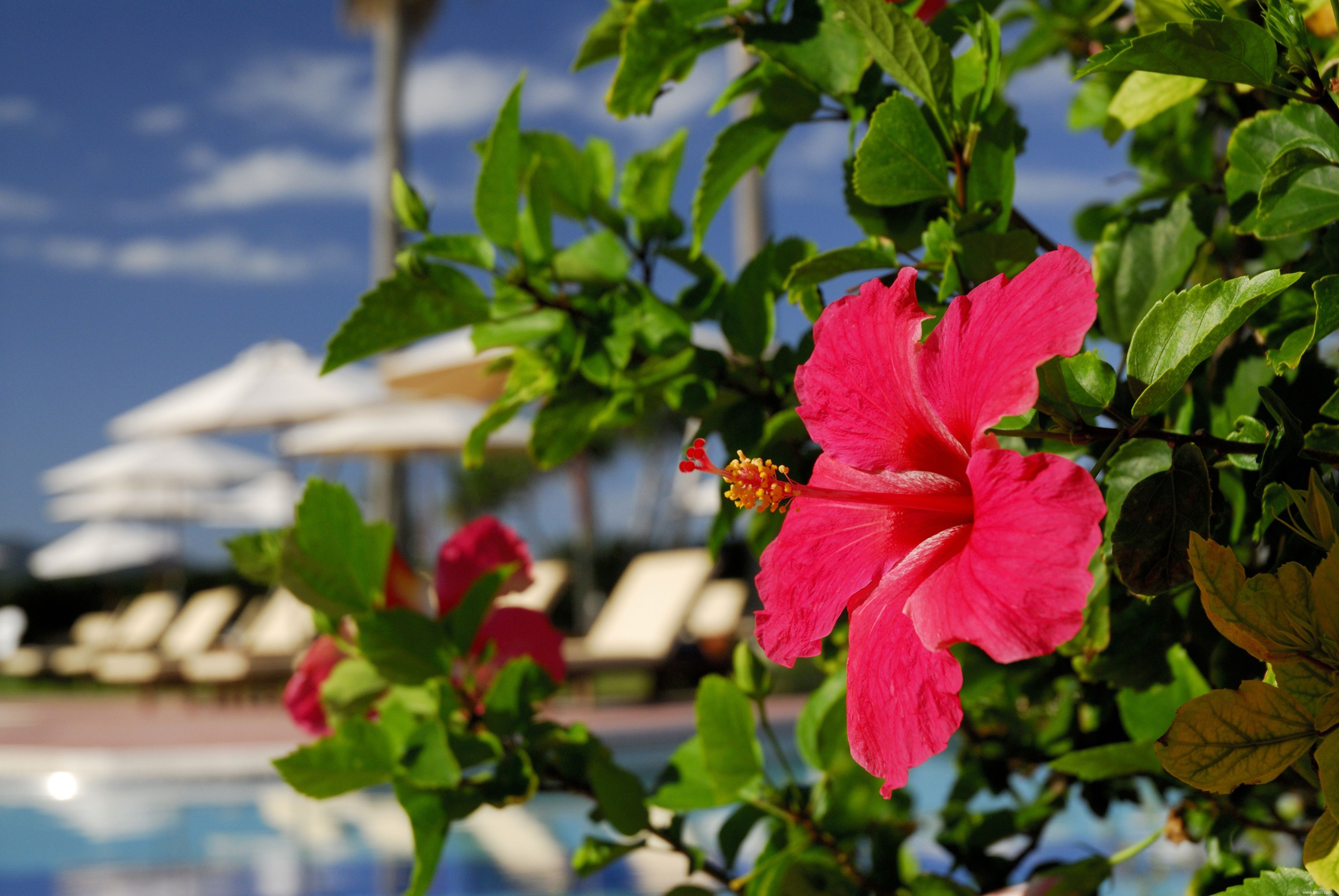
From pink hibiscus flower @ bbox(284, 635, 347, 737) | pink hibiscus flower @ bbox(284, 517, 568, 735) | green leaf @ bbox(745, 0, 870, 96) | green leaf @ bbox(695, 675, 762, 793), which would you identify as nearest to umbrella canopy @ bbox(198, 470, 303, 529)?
pink hibiscus flower @ bbox(284, 635, 347, 737)

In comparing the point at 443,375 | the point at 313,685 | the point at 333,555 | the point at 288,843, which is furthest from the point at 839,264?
the point at 443,375

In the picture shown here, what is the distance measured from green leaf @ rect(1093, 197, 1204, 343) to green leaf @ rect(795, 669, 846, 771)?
14.9 inches

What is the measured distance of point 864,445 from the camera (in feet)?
1.96

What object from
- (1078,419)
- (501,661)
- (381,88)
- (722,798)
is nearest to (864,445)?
(1078,419)

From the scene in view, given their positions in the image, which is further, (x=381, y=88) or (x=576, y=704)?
(x=381, y=88)

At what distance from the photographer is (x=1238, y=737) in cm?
48

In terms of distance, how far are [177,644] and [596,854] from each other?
59.0 feet

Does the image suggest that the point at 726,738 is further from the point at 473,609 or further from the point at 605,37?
the point at 605,37

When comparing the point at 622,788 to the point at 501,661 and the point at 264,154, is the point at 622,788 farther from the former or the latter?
the point at 264,154

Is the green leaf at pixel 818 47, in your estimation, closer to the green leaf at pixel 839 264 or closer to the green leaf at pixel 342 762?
the green leaf at pixel 839 264

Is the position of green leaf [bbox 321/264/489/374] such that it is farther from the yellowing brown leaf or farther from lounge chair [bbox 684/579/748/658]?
lounge chair [bbox 684/579/748/658]

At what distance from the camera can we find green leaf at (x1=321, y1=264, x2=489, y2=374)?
0.91m

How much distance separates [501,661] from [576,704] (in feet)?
39.4

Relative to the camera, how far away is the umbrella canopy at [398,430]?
44.2ft
